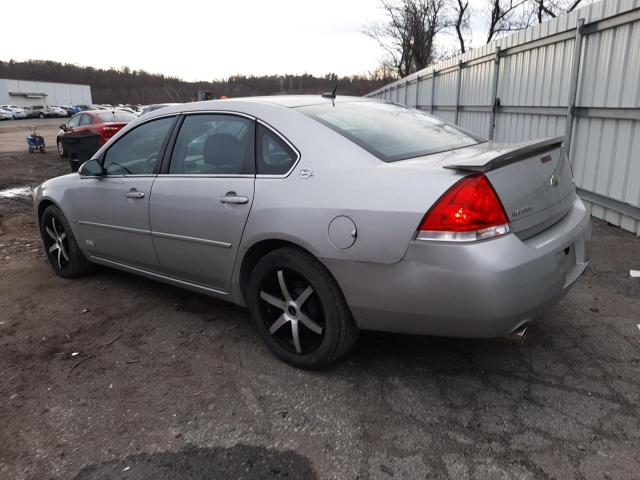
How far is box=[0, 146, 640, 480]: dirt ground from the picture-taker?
2.34 meters

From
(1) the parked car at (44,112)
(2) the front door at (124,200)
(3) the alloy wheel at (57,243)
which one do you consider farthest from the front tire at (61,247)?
(1) the parked car at (44,112)

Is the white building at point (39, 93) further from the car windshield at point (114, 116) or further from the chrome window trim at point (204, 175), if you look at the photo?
the chrome window trim at point (204, 175)

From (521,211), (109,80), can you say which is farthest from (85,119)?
(109,80)

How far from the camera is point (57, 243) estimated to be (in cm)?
499

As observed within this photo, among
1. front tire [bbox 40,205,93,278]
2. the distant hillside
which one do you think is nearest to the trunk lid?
front tire [bbox 40,205,93,278]

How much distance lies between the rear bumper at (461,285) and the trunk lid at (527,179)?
0.10 m

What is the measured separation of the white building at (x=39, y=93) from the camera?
86.8 meters

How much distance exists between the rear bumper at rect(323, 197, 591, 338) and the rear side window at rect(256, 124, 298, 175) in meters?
0.69

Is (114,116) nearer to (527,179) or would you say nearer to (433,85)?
(433,85)

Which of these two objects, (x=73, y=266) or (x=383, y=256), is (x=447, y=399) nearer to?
(x=383, y=256)

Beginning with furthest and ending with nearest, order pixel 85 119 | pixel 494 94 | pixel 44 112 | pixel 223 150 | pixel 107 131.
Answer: pixel 44 112
pixel 85 119
pixel 107 131
pixel 494 94
pixel 223 150

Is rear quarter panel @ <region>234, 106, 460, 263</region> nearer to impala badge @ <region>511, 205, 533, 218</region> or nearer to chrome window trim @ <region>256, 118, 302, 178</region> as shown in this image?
chrome window trim @ <region>256, 118, 302, 178</region>

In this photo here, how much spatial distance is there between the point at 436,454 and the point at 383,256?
3.01 feet

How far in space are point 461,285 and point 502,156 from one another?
27.1 inches
